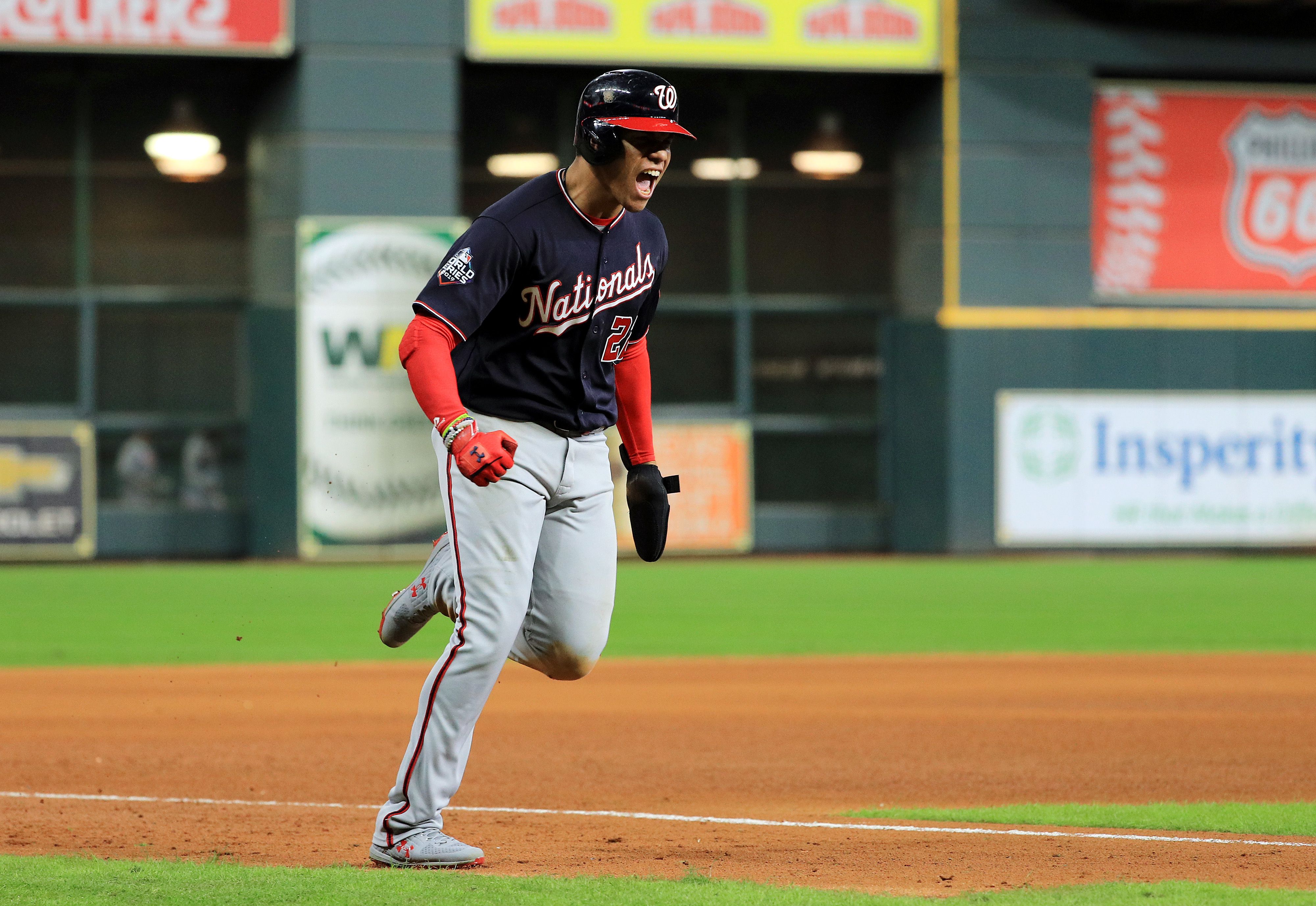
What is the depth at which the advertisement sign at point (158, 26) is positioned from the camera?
18.8m

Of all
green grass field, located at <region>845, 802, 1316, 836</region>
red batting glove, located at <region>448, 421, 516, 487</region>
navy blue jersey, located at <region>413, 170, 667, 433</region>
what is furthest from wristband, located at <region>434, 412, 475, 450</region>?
green grass field, located at <region>845, 802, 1316, 836</region>

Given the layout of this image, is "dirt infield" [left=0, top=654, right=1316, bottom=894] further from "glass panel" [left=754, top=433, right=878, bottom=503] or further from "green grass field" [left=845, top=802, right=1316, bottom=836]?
"glass panel" [left=754, top=433, right=878, bottom=503]

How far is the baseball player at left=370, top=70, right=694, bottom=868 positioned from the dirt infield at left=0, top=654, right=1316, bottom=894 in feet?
1.80

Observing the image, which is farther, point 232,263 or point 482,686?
point 232,263

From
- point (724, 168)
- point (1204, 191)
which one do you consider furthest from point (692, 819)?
point (1204, 191)

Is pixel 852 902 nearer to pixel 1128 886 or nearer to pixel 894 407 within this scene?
pixel 1128 886

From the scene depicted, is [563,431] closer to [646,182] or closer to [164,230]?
[646,182]

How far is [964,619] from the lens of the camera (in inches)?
548

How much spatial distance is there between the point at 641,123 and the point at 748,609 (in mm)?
10475

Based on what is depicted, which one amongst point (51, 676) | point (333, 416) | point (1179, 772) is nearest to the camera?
point (1179, 772)

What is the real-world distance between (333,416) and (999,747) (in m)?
12.8

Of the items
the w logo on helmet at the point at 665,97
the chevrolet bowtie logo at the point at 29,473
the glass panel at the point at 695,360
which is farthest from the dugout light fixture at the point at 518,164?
the w logo on helmet at the point at 665,97

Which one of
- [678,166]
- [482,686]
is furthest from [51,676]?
[678,166]

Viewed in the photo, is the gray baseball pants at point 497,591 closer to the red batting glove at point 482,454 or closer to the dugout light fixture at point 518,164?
the red batting glove at point 482,454
